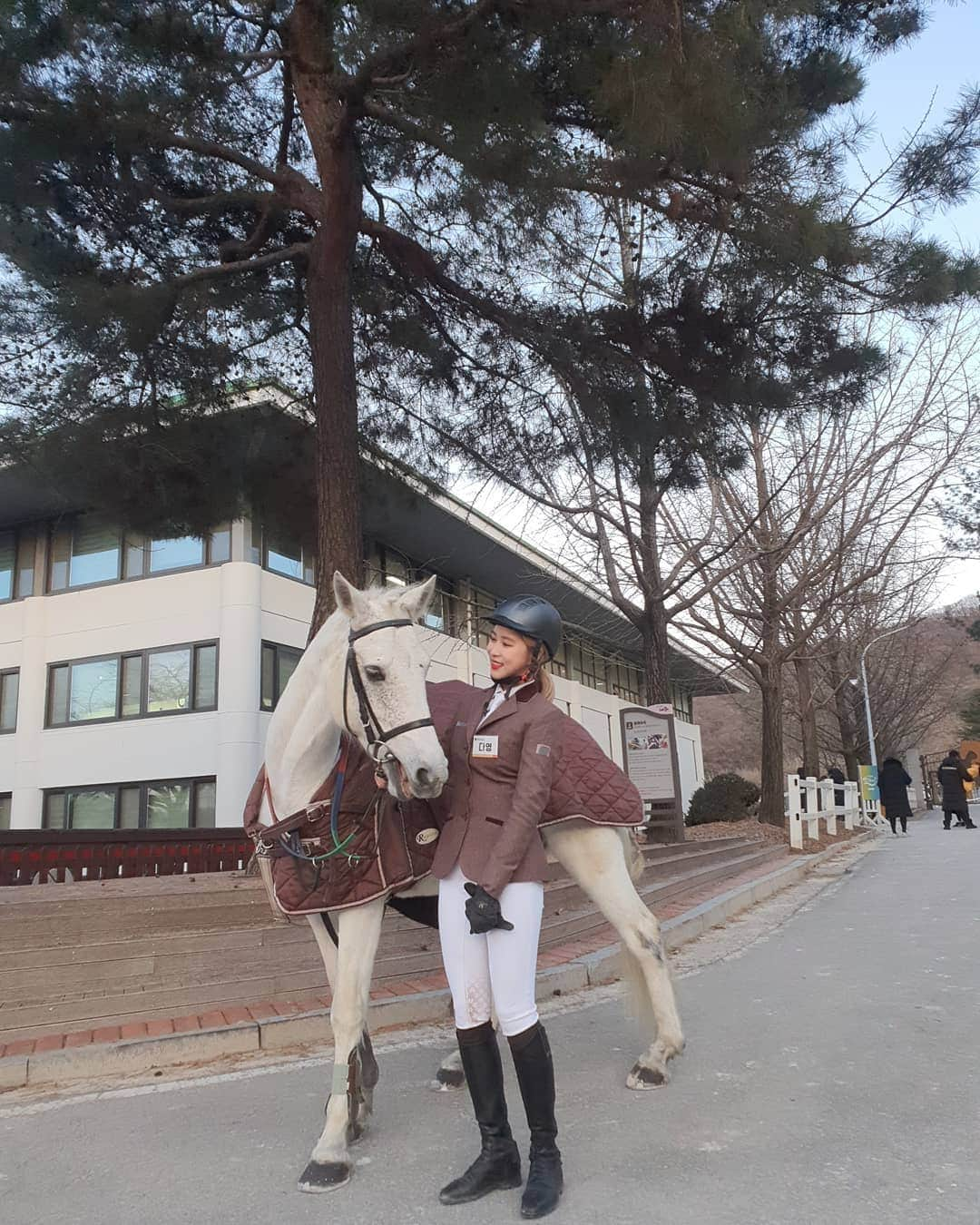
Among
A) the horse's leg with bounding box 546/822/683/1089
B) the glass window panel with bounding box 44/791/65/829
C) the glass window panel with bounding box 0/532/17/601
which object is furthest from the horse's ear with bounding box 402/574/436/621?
the glass window panel with bounding box 0/532/17/601

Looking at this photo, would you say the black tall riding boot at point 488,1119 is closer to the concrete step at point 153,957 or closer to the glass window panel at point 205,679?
the concrete step at point 153,957

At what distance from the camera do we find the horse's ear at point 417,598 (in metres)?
3.54

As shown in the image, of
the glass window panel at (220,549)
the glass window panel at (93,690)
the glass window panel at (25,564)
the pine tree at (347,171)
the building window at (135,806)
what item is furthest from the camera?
the glass window panel at (25,564)

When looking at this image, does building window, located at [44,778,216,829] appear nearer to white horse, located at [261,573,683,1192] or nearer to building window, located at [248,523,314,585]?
building window, located at [248,523,314,585]

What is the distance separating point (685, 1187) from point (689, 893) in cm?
787

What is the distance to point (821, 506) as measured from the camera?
19031 mm

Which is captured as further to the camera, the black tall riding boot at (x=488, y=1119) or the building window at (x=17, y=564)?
the building window at (x=17, y=564)

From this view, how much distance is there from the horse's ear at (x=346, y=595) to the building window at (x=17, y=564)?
2050 cm

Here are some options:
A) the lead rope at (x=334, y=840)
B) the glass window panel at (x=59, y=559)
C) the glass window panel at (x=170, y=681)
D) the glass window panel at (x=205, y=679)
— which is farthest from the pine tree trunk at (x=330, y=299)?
the glass window panel at (x=59, y=559)

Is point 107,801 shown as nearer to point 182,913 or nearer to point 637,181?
point 182,913

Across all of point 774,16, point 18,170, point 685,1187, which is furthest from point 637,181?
point 685,1187

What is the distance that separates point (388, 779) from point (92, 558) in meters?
19.8

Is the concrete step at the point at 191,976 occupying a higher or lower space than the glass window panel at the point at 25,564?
lower

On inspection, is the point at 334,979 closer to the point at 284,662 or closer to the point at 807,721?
the point at 284,662
